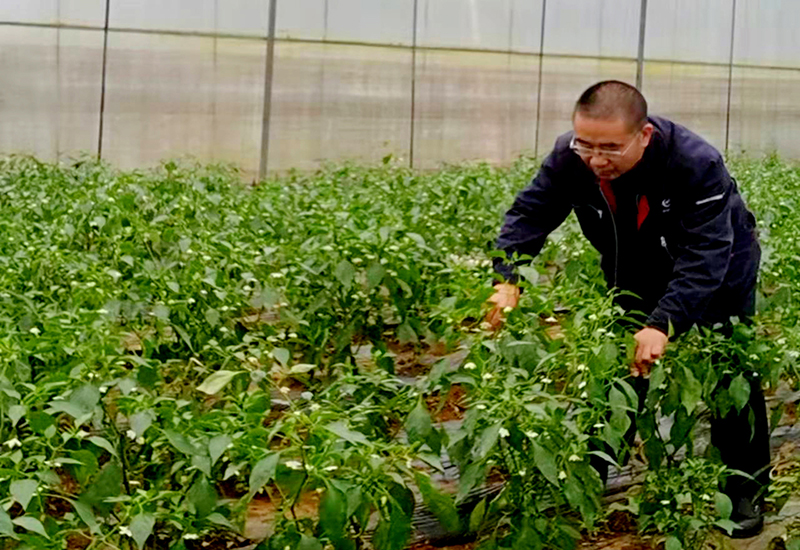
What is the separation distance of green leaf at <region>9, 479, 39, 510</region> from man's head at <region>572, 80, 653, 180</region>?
6.34 feet

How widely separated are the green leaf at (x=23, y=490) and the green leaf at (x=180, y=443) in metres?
0.38

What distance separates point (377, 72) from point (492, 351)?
9640 mm

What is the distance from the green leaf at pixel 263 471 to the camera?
334 centimetres

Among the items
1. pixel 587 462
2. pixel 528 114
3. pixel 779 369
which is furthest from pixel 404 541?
pixel 528 114

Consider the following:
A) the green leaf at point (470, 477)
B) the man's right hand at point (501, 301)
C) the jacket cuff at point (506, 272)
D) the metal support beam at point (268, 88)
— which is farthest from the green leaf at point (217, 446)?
the metal support beam at point (268, 88)

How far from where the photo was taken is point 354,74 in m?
13.3

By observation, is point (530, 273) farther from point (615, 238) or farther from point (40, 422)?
point (40, 422)

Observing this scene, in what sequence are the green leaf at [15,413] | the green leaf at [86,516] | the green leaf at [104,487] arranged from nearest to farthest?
the green leaf at [86,516], the green leaf at [15,413], the green leaf at [104,487]

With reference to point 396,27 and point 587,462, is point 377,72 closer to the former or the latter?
point 396,27

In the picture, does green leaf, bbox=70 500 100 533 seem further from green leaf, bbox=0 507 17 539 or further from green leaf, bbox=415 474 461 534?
green leaf, bbox=415 474 461 534

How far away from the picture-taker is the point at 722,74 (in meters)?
17.2

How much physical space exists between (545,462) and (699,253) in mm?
1018

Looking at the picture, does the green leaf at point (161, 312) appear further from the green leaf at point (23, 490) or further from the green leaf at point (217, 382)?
the green leaf at point (23, 490)

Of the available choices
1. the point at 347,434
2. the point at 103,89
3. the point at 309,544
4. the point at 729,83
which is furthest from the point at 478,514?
the point at 729,83
